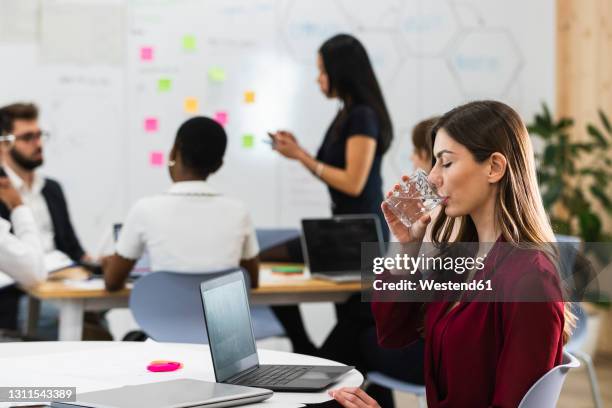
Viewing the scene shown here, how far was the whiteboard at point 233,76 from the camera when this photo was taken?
474 cm

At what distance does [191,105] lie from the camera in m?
4.91

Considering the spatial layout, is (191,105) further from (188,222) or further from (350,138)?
(188,222)

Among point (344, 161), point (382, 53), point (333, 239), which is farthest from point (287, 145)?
point (382, 53)

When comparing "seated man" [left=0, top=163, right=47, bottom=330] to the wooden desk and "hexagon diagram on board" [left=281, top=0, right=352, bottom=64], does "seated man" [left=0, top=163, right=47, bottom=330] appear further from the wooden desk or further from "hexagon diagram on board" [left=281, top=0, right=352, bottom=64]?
"hexagon diagram on board" [left=281, top=0, right=352, bottom=64]

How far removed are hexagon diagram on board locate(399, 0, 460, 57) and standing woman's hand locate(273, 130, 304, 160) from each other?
68.2 inches

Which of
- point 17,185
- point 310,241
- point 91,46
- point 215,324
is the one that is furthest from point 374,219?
point 91,46

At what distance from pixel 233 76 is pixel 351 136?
155 cm

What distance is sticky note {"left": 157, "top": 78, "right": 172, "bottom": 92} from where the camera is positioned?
4859 millimetres

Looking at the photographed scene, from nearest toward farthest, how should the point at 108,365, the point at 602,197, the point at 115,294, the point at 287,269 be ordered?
1. the point at 108,365
2. the point at 115,294
3. the point at 287,269
4. the point at 602,197

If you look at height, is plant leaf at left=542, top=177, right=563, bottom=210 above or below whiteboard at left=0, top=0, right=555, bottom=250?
below

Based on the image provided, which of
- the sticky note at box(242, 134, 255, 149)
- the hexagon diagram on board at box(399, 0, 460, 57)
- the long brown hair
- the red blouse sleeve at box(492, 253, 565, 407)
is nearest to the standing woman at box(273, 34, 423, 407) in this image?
the sticky note at box(242, 134, 255, 149)

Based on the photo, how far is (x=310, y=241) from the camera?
3357 millimetres

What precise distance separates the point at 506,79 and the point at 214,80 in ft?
5.76

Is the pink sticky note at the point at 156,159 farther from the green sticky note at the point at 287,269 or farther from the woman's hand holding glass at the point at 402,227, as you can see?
the woman's hand holding glass at the point at 402,227
